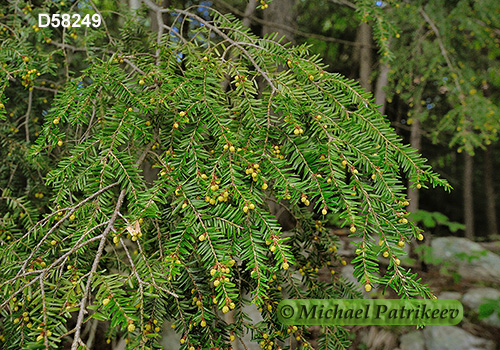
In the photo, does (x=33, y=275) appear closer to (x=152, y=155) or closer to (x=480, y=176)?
(x=152, y=155)

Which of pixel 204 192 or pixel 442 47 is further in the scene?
pixel 442 47

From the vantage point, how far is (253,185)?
1.04 metres

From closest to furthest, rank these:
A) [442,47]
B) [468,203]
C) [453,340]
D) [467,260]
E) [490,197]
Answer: [453,340], [442,47], [467,260], [468,203], [490,197]

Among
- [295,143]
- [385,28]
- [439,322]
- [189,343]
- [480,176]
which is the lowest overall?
[480,176]

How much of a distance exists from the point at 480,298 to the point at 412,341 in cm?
105

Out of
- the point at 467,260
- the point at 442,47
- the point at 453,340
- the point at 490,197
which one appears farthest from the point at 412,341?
the point at 490,197

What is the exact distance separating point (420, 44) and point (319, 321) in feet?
11.5

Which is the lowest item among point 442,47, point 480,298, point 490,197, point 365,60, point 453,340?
point 490,197

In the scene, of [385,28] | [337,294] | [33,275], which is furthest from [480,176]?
[33,275]

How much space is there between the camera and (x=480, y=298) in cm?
355

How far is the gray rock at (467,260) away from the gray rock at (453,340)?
1173mm

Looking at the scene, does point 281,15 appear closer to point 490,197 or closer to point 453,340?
point 453,340

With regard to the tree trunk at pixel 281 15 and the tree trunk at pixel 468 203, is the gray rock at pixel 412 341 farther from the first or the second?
the tree trunk at pixel 468 203

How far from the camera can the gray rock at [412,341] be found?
3.09 metres
